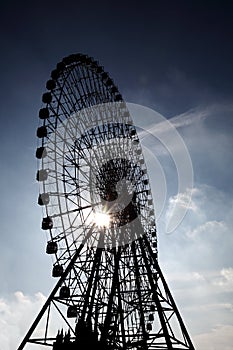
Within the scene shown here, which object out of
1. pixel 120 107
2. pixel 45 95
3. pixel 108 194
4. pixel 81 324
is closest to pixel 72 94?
pixel 45 95

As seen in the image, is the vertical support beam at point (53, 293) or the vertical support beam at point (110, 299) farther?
the vertical support beam at point (110, 299)

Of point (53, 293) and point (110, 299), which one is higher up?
point (53, 293)

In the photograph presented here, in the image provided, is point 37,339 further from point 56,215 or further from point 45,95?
point 45,95

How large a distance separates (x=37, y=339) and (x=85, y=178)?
9.49 m

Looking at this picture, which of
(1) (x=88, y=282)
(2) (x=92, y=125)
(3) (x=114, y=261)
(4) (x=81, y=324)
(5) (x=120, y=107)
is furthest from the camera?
(5) (x=120, y=107)

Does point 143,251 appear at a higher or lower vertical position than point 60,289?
higher

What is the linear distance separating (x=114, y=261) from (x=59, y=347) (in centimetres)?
648

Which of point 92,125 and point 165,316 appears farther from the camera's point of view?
point 92,125

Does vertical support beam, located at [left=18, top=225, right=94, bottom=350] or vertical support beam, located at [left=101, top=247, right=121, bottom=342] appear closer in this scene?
vertical support beam, located at [left=18, top=225, right=94, bottom=350]

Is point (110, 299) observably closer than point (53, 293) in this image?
No

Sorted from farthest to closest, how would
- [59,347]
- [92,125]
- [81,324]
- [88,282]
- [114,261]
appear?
1. [92,125]
2. [114,261]
3. [88,282]
4. [81,324]
5. [59,347]

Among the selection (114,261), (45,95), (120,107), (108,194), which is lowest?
(114,261)

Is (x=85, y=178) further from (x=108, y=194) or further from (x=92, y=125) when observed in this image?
(x=92, y=125)

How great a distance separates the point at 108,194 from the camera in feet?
69.8
